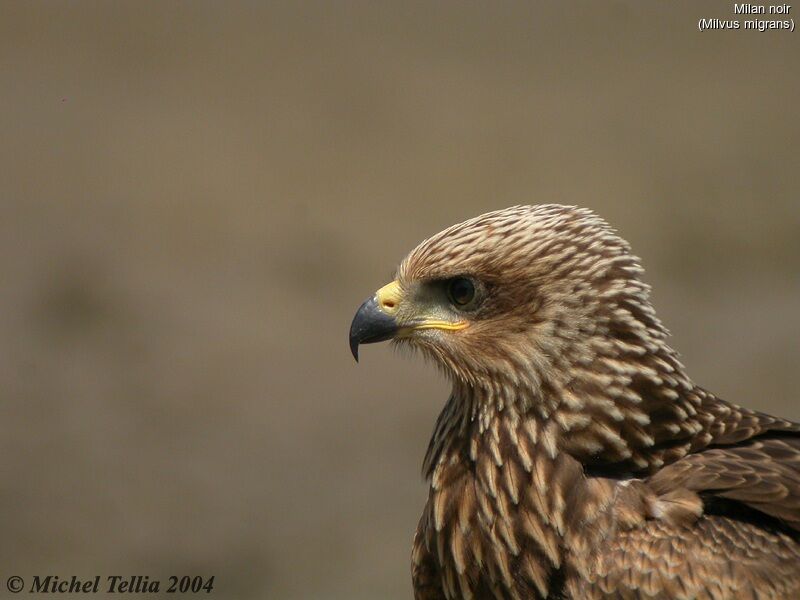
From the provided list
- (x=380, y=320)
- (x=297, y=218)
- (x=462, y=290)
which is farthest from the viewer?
(x=297, y=218)

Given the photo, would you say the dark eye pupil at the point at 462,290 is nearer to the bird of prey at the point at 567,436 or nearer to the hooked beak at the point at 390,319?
the bird of prey at the point at 567,436

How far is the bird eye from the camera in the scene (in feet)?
13.9

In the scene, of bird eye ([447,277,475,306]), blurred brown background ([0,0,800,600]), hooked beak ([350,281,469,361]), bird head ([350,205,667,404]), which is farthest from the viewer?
blurred brown background ([0,0,800,600])

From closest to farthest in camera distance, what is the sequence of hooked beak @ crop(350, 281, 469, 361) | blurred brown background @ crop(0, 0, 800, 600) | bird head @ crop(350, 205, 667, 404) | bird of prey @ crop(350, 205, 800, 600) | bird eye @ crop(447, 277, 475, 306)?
bird of prey @ crop(350, 205, 800, 600) → bird head @ crop(350, 205, 667, 404) → bird eye @ crop(447, 277, 475, 306) → hooked beak @ crop(350, 281, 469, 361) → blurred brown background @ crop(0, 0, 800, 600)

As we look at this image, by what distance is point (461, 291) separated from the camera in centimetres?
425

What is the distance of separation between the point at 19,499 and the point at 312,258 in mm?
3271

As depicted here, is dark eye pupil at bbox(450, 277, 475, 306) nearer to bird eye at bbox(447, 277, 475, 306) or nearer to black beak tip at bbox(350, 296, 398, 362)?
bird eye at bbox(447, 277, 475, 306)

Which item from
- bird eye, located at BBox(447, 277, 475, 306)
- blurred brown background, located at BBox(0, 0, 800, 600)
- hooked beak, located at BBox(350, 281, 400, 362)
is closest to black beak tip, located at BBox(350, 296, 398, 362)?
hooked beak, located at BBox(350, 281, 400, 362)

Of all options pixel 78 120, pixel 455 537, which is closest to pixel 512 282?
pixel 455 537

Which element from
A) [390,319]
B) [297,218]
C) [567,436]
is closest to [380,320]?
[390,319]

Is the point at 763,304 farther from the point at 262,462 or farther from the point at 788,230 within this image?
the point at 262,462

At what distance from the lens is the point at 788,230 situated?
12.3m

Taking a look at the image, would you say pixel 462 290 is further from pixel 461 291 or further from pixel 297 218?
pixel 297 218

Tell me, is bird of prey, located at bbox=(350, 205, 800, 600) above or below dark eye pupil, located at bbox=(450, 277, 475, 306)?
below
